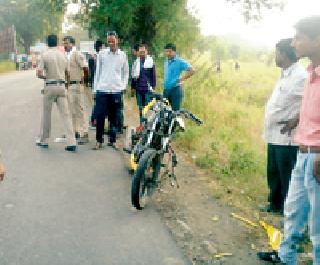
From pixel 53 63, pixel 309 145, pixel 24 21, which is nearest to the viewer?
pixel 309 145

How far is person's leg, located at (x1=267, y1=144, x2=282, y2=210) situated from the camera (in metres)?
5.22

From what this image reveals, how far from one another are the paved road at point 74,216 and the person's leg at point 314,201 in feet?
3.91

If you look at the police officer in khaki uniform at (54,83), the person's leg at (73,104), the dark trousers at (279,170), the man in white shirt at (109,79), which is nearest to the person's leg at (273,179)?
the dark trousers at (279,170)

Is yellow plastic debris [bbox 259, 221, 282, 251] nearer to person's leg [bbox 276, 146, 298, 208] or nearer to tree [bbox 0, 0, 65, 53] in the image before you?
person's leg [bbox 276, 146, 298, 208]

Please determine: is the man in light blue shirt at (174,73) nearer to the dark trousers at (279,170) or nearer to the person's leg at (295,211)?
the dark trousers at (279,170)

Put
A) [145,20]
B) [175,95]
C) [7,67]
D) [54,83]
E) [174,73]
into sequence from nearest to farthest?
1. [54,83]
2. [174,73]
3. [175,95]
4. [145,20]
5. [7,67]

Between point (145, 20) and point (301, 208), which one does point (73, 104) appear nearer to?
point (301, 208)

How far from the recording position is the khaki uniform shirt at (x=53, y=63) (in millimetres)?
8070

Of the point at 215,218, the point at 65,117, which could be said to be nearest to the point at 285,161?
Answer: the point at 215,218

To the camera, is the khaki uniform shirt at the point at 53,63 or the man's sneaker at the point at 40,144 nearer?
the khaki uniform shirt at the point at 53,63

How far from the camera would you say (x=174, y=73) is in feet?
29.1

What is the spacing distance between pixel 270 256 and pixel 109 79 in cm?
485

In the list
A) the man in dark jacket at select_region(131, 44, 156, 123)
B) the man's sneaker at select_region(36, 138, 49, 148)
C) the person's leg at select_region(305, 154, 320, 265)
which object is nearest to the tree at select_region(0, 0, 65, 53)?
the man in dark jacket at select_region(131, 44, 156, 123)

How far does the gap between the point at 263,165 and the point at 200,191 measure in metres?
1.82
